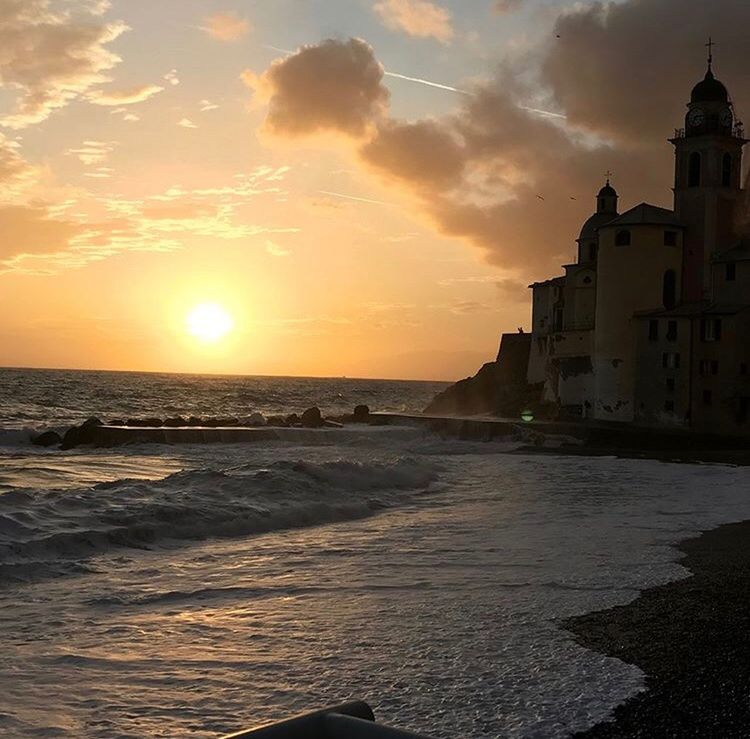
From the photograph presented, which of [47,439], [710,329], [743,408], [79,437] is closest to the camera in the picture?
[79,437]

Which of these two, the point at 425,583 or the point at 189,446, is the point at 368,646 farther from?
the point at 189,446

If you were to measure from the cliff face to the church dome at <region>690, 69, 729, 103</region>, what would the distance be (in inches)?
809

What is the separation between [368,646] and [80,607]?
346cm

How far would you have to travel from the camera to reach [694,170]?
162 ft

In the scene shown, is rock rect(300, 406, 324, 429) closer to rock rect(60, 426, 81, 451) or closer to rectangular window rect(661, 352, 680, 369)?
rock rect(60, 426, 81, 451)

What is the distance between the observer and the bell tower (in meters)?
48.9

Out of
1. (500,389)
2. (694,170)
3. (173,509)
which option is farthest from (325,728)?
(500,389)

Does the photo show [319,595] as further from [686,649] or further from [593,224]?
[593,224]

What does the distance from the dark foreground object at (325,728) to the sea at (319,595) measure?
263 centimetres

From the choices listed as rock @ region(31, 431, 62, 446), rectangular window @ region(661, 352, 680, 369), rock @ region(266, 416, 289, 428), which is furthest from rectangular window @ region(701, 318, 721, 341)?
rock @ region(31, 431, 62, 446)

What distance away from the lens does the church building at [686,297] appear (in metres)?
45.0

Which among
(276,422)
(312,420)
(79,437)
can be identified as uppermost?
(312,420)

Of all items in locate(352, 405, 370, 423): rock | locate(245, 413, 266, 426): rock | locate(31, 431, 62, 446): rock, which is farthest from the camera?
locate(352, 405, 370, 423): rock

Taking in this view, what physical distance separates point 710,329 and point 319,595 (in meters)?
38.8
